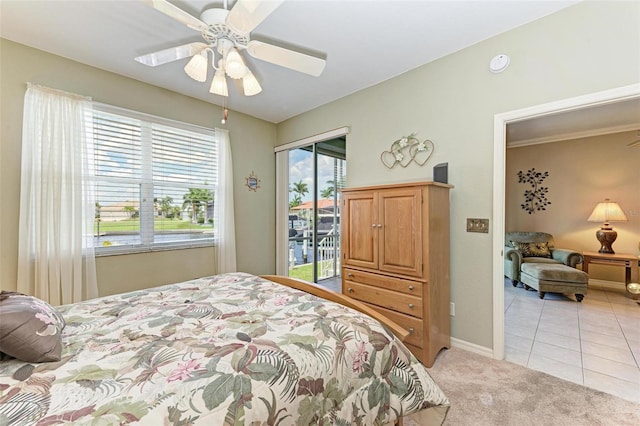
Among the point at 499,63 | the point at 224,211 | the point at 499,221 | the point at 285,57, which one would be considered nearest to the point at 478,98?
the point at 499,63

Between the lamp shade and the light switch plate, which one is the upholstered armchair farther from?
the light switch plate

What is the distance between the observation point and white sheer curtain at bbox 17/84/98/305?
7.39 ft

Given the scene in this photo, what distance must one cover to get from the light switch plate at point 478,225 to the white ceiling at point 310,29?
5.18 feet

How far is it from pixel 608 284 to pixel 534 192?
5.98 ft

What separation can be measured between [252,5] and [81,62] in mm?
2399

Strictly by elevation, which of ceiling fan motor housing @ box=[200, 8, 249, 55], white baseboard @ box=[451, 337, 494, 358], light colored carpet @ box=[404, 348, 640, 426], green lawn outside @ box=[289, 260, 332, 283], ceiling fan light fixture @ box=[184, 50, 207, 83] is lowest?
light colored carpet @ box=[404, 348, 640, 426]

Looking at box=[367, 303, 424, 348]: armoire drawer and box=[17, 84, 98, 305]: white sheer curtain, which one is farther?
box=[17, 84, 98, 305]: white sheer curtain

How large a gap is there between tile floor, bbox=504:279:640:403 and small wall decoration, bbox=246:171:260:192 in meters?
3.55

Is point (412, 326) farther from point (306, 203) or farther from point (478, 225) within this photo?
point (306, 203)

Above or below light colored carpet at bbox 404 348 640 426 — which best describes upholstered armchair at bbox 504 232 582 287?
above

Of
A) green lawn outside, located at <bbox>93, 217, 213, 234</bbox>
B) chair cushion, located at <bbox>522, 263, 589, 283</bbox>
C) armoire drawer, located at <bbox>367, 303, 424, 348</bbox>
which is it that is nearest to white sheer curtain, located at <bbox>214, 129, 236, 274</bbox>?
green lawn outside, located at <bbox>93, 217, 213, 234</bbox>

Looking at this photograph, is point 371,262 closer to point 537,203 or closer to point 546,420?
point 546,420

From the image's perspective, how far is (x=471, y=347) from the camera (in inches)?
92.4

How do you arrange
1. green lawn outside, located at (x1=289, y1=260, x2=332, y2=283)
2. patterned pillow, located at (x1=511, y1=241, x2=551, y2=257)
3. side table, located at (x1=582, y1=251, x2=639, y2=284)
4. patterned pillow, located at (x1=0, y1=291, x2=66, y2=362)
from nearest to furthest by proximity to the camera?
patterned pillow, located at (x1=0, y1=291, x2=66, y2=362)
side table, located at (x1=582, y1=251, x2=639, y2=284)
green lawn outside, located at (x1=289, y1=260, x2=332, y2=283)
patterned pillow, located at (x1=511, y1=241, x2=551, y2=257)
